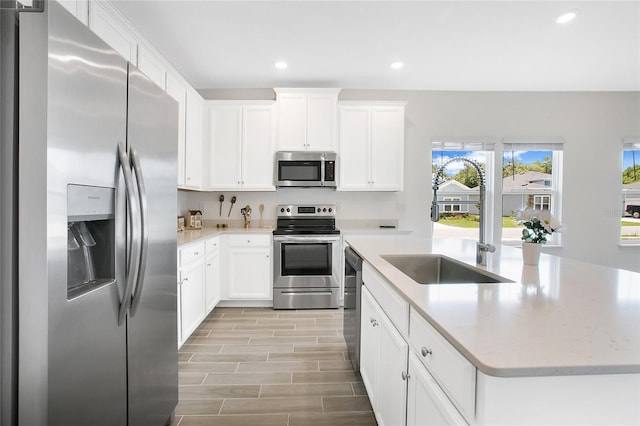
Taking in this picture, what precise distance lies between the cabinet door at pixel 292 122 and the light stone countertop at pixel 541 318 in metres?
2.68

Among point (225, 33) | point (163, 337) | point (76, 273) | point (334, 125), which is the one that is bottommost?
point (163, 337)

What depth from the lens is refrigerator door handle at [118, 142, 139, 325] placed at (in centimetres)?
122

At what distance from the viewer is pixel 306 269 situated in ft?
12.4

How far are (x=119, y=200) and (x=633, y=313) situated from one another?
1.69m

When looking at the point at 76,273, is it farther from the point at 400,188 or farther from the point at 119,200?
the point at 400,188

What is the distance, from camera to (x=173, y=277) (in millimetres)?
1745

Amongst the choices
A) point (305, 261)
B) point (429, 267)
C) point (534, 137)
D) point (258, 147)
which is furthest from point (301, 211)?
point (534, 137)

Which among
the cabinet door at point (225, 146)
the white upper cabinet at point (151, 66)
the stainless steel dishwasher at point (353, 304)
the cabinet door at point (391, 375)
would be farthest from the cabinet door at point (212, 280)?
the cabinet door at point (391, 375)

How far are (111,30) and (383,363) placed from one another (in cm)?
261

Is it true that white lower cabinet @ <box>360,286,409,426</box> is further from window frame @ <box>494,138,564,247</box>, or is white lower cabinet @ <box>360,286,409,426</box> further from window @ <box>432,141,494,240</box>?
window frame @ <box>494,138,564,247</box>

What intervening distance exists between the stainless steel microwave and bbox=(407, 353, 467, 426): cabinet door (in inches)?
116

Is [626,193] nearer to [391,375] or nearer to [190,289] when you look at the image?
[391,375]

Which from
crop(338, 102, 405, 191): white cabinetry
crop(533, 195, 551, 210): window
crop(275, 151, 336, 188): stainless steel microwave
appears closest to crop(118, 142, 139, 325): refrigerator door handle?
crop(275, 151, 336, 188): stainless steel microwave

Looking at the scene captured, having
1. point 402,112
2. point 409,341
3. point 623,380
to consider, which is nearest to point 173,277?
point 409,341
